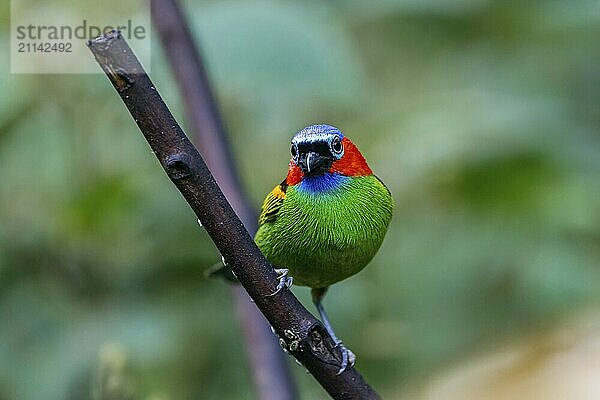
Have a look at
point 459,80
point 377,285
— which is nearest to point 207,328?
point 377,285

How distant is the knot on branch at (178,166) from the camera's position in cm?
114

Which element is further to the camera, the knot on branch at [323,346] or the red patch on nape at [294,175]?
the red patch on nape at [294,175]

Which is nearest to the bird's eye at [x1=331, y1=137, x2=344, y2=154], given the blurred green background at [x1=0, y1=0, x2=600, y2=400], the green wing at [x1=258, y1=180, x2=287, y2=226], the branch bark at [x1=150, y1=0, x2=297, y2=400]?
the green wing at [x1=258, y1=180, x2=287, y2=226]

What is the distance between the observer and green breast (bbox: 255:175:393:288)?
1.57 m

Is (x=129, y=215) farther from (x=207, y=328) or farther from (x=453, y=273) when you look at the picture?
(x=453, y=273)

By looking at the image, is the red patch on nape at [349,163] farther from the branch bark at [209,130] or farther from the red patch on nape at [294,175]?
the branch bark at [209,130]

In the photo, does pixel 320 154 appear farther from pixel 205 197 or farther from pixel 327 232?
pixel 205 197

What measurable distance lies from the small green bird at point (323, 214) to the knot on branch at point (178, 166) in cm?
42

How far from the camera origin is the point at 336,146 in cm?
163

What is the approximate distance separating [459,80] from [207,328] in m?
1.70

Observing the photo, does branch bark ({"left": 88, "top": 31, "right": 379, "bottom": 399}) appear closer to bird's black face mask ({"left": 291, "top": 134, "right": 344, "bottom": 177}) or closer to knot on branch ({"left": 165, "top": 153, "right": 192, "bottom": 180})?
knot on branch ({"left": 165, "top": 153, "right": 192, "bottom": 180})

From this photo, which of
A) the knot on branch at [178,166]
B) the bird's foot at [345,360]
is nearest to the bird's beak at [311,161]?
the bird's foot at [345,360]

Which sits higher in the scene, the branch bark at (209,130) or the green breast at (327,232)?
the branch bark at (209,130)

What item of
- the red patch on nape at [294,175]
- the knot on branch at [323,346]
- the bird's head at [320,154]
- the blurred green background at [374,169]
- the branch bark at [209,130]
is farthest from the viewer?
the blurred green background at [374,169]
